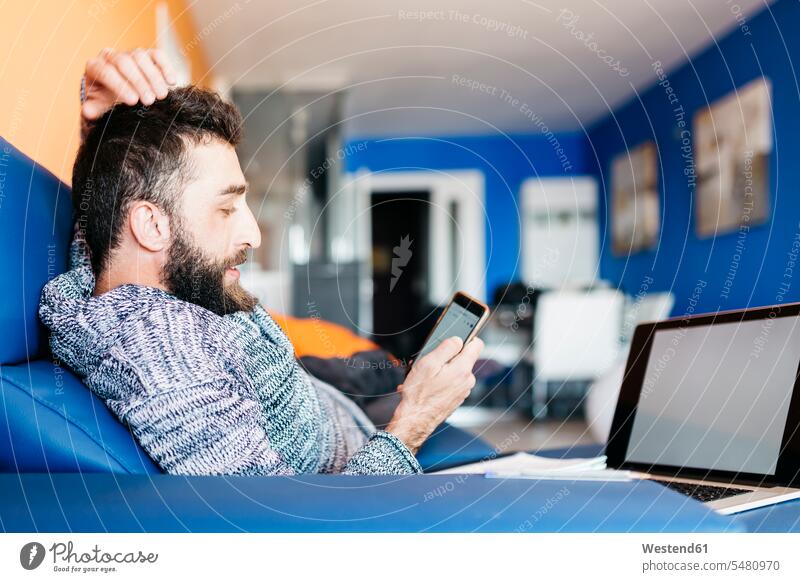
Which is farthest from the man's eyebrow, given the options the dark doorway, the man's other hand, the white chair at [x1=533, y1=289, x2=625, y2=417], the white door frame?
the dark doorway

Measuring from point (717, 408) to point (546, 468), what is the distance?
0.21 metres

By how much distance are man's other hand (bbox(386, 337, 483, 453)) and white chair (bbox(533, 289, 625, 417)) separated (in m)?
3.36

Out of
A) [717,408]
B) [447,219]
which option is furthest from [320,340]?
[447,219]

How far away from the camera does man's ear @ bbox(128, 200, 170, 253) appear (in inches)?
28.6

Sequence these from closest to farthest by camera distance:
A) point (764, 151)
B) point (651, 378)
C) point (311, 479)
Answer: point (311, 479)
point (651, 378)
point (764, 151)

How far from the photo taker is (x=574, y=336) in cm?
426

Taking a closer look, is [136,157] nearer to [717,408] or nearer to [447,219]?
[717,408]

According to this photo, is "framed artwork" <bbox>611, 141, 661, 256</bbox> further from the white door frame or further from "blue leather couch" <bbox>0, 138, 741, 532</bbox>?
"blue leather couch" <bbox>0, 138, 741, 532</bbox>

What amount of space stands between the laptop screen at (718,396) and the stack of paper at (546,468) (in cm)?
9

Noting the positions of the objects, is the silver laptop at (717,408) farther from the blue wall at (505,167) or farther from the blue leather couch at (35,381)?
the blue wall at (505,167)
